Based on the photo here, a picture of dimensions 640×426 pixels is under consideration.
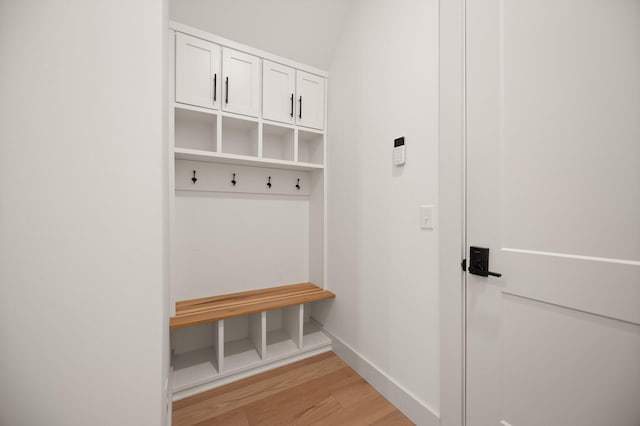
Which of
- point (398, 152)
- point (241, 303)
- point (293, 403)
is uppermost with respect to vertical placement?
point (398, 152)

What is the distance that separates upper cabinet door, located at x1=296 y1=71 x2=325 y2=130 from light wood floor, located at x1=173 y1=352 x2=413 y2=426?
1944mm

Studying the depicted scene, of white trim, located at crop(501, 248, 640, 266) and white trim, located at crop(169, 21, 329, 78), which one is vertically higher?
white trim, located at crop(169, 21, 329, 78)

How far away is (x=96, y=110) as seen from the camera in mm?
938

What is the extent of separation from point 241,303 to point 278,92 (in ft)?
5.47

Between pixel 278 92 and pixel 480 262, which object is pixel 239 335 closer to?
pixel 480 262

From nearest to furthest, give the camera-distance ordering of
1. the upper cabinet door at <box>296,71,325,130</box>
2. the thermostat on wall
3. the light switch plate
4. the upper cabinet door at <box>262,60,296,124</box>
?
the light switch plate
the thermostat on wall
the upper cabinet door at <box>262,60,296,124</box>
the upper cabinet door at <box>296,71,325,130</box>

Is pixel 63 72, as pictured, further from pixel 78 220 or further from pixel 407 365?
pixel 407 365

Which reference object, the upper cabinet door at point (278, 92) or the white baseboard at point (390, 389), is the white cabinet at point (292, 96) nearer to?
the upper cabinet door at point (278, 92)

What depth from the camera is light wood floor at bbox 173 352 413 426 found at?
4.38 feet

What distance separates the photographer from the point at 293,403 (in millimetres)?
1456

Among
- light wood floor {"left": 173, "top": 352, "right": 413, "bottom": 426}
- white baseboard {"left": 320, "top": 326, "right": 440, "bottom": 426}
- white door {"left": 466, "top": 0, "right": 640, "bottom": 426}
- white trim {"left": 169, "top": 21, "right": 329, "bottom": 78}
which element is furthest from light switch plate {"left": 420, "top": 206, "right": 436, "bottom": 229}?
white trim {"left": 169, "top": 21, "right": 329, "bottom": 78}

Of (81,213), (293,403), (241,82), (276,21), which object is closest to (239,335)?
(293,403)

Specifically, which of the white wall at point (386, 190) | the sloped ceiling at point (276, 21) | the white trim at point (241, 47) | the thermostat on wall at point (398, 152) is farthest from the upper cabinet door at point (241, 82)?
the thermostat on wall at point (398, 152)

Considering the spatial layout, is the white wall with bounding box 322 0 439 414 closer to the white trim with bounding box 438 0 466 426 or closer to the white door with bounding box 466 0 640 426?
the white trim with bounding box 438 0 466 426
